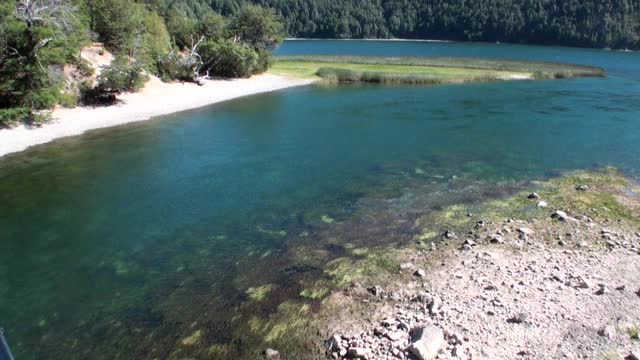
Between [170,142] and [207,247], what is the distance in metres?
19.5

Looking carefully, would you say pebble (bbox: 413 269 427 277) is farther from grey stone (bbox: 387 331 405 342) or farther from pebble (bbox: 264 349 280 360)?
pebble (bbox: 264 349 280 360)

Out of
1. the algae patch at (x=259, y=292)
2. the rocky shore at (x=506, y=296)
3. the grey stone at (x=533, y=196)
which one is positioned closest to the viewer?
the rocky shore at (x=506, y=296)

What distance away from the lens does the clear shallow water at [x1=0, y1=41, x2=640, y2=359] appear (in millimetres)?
15070

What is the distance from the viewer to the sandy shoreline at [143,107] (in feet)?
118

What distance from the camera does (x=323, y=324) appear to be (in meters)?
13.9

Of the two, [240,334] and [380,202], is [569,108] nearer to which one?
[380,202]

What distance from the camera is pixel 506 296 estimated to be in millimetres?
14562

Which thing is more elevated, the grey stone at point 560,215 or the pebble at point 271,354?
the pebble at point 271,354

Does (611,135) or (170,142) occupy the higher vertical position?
(170,142)

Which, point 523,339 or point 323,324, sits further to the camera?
point 323,324

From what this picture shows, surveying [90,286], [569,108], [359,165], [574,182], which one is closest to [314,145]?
[359,165]

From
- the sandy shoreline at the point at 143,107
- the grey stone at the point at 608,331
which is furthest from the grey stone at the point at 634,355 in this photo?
the sandy shoreline at the point at 143,107

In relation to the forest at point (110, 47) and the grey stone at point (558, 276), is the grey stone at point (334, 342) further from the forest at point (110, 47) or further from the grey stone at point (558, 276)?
the forest at point (110, 47)

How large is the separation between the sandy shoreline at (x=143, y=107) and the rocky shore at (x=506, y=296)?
29.5 metres
